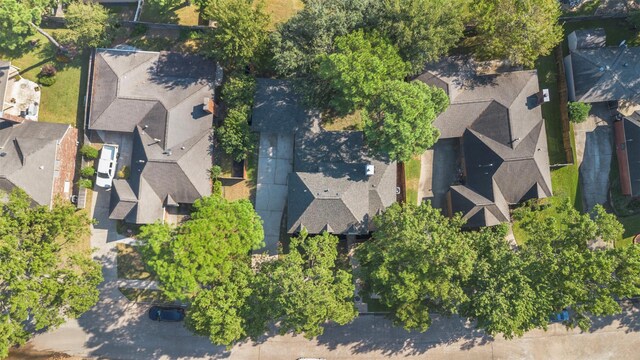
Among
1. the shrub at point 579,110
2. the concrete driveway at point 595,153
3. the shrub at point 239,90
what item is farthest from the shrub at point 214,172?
the concrete driveway at point 595,153

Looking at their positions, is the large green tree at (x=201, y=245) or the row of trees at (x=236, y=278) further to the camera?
the large green tree at (x=201, y=245)

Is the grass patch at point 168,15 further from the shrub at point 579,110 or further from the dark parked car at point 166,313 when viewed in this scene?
the shrub at point 579,110

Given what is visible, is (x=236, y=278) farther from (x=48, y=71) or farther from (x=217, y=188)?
(x=48, y=71)

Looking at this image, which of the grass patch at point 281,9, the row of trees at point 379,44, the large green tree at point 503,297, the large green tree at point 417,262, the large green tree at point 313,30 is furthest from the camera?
the grass patch at point 281,9

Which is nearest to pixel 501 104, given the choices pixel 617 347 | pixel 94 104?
pixel 617 347

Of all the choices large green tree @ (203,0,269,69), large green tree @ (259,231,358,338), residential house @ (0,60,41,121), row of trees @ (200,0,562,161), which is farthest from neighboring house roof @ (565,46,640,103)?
residential house @ (0,60,41,121)

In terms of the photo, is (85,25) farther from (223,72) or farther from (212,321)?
(212,321)

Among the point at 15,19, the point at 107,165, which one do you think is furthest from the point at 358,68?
the point at 15,19
